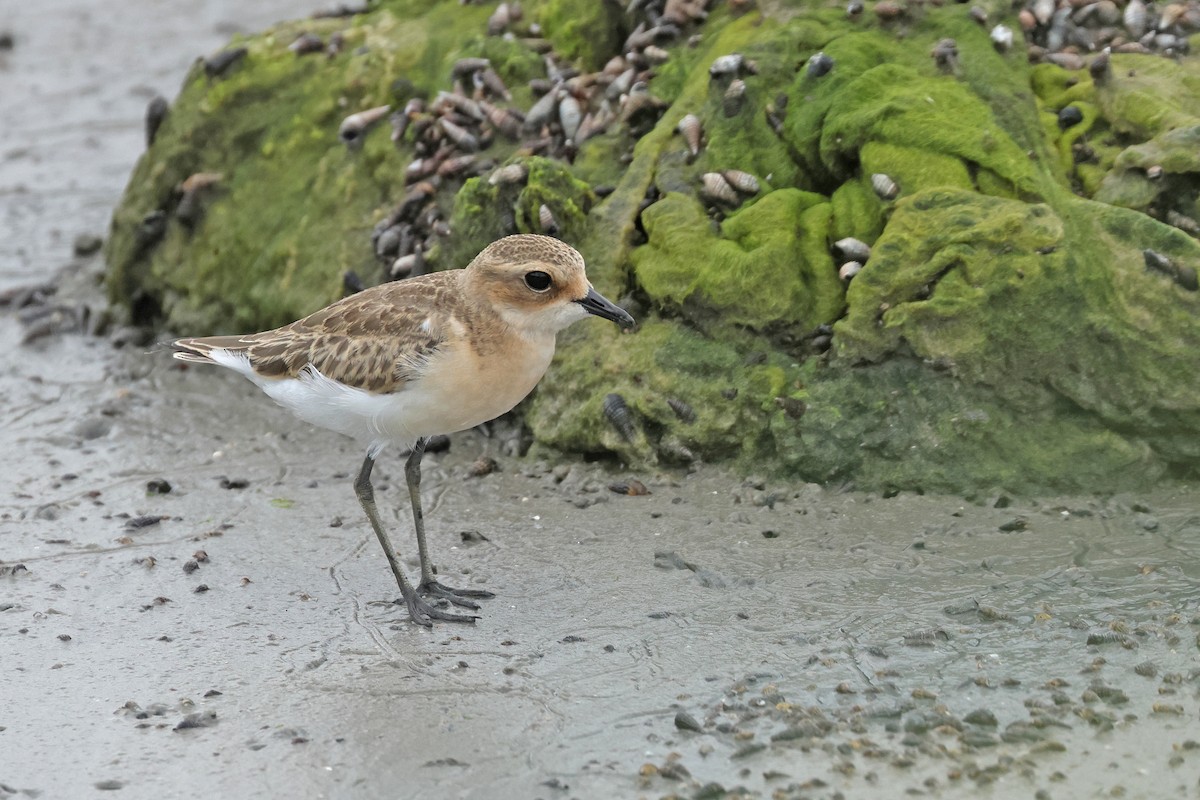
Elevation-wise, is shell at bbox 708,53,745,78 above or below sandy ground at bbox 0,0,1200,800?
above

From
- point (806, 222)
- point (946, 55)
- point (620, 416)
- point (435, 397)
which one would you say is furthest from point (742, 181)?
point (435, 397)

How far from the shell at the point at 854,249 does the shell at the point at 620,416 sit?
143 cm

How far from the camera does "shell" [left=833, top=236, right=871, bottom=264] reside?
24.0 ft

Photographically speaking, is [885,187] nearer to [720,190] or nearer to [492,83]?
[720,190]

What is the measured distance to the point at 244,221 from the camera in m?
9.82

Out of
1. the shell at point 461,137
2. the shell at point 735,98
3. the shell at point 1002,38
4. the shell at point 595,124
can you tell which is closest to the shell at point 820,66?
the shell at point 735,98

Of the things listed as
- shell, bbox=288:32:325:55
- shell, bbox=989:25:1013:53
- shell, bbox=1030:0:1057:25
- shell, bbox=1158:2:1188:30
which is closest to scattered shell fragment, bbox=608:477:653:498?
shell, bbox=989:25:1013:53

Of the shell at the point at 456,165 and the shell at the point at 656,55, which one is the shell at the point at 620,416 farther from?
the shell at the point at 656,55

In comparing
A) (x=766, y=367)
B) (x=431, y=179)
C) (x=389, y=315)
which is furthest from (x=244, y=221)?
(x=766, y=367)

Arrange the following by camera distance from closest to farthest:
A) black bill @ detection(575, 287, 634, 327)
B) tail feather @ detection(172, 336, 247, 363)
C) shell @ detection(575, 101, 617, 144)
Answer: black bill @ detection(575, 287, 634, 327) → tail feather @ detection(172, 336, 247, 363) → shell @ detection(575, 101, 617, 144)

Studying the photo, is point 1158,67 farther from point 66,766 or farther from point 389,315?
point 66,766

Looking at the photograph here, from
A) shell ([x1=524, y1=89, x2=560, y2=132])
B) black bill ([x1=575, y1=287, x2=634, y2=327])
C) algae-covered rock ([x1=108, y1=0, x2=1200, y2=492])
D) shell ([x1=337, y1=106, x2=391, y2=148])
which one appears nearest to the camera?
black bill ([x1=575, y1=287, x2=634, y2=327])

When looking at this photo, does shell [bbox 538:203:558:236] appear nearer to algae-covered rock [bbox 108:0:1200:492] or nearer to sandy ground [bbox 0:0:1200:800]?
algae-covered rock [bbox 108:0:1200:492]

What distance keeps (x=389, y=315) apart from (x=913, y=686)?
2973mm
